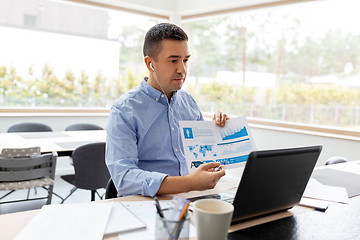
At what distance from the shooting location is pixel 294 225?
1.04 metres

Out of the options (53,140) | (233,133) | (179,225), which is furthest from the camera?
(53,140)

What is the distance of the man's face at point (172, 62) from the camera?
4.84ft

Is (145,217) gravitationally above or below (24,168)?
above

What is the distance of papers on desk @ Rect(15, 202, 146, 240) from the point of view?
34.9 inches


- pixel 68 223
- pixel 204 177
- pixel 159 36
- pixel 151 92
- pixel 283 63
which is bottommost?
pixel 68 223

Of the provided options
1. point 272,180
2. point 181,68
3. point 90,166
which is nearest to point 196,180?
point 272,180

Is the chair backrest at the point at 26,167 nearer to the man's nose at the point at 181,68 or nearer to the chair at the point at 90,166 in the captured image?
the chair at the point at 90,166

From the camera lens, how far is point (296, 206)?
123 cm

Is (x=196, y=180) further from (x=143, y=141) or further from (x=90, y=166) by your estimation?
(x=90, y=166)

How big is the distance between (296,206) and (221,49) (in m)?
4.56

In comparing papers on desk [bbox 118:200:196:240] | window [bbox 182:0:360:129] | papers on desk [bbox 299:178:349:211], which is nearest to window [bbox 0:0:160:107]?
window [bbox 182:0:360:129]

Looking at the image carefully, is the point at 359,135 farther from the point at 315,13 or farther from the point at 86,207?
the point at 86,207

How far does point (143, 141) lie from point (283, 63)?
3.76 meters

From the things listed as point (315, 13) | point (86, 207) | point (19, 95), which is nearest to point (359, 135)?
point (315, 13)
